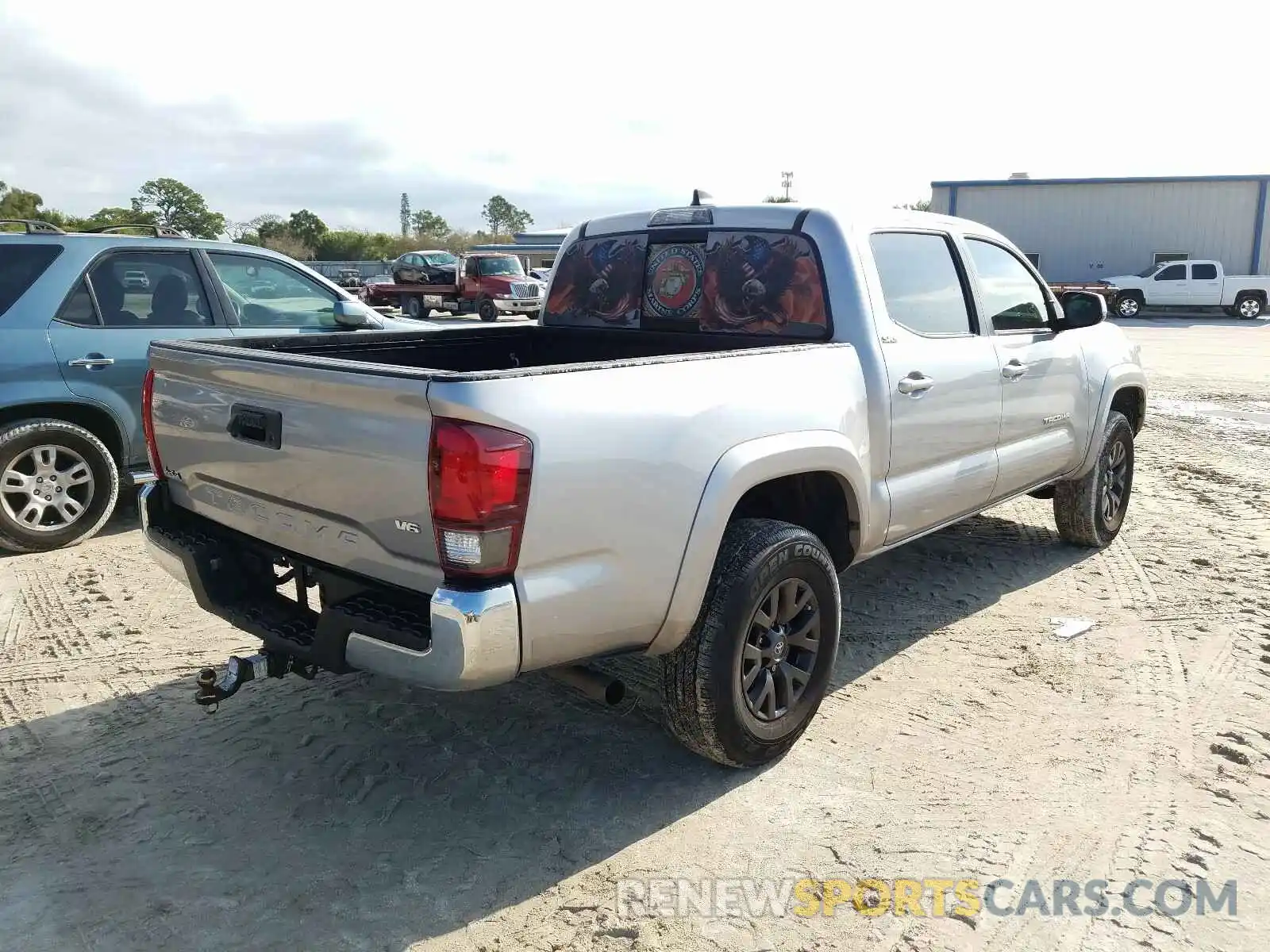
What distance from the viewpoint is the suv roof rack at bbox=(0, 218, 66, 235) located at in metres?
6.29

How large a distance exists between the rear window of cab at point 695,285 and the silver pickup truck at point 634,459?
1 centimetres

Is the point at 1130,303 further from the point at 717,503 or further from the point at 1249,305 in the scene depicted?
the point at 717,503

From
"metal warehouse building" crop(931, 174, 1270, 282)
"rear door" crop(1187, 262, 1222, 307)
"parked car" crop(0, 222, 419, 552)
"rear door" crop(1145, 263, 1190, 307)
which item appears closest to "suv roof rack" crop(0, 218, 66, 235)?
"parked car" crop(0, 222, 419, 552)

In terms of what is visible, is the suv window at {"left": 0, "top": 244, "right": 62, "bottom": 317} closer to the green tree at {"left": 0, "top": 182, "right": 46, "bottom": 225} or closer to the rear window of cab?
the rear window of cab

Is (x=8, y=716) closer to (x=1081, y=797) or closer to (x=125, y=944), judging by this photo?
(x=125, y=944)

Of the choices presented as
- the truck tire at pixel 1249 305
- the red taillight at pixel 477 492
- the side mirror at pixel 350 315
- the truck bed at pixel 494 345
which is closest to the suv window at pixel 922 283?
the truck bed at pixel 494 345

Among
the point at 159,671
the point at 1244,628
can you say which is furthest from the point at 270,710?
the point at 1244,628

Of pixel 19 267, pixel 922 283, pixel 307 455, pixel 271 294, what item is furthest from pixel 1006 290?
A: pixel 19 267

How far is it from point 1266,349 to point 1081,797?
2015cm

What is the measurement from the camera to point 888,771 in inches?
138

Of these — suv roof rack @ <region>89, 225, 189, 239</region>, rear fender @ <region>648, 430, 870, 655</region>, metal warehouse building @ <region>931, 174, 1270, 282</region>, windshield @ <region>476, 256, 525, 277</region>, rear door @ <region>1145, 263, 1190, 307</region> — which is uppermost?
metal warehouse building @ <region>931, 174, 1270, 282</region>

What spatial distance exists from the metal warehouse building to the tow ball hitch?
36050mm

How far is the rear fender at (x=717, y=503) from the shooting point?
3037 mm

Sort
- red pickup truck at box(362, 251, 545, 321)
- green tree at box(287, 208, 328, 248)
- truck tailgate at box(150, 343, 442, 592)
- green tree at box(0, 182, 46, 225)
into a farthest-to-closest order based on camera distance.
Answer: green tree at box(287, 208, 328, 248), green tree at box(0, 182, 46, 225), red pickup truck at box(362, 251, 545, 321), truck tailgate at box(150, 343, 442, 592)
